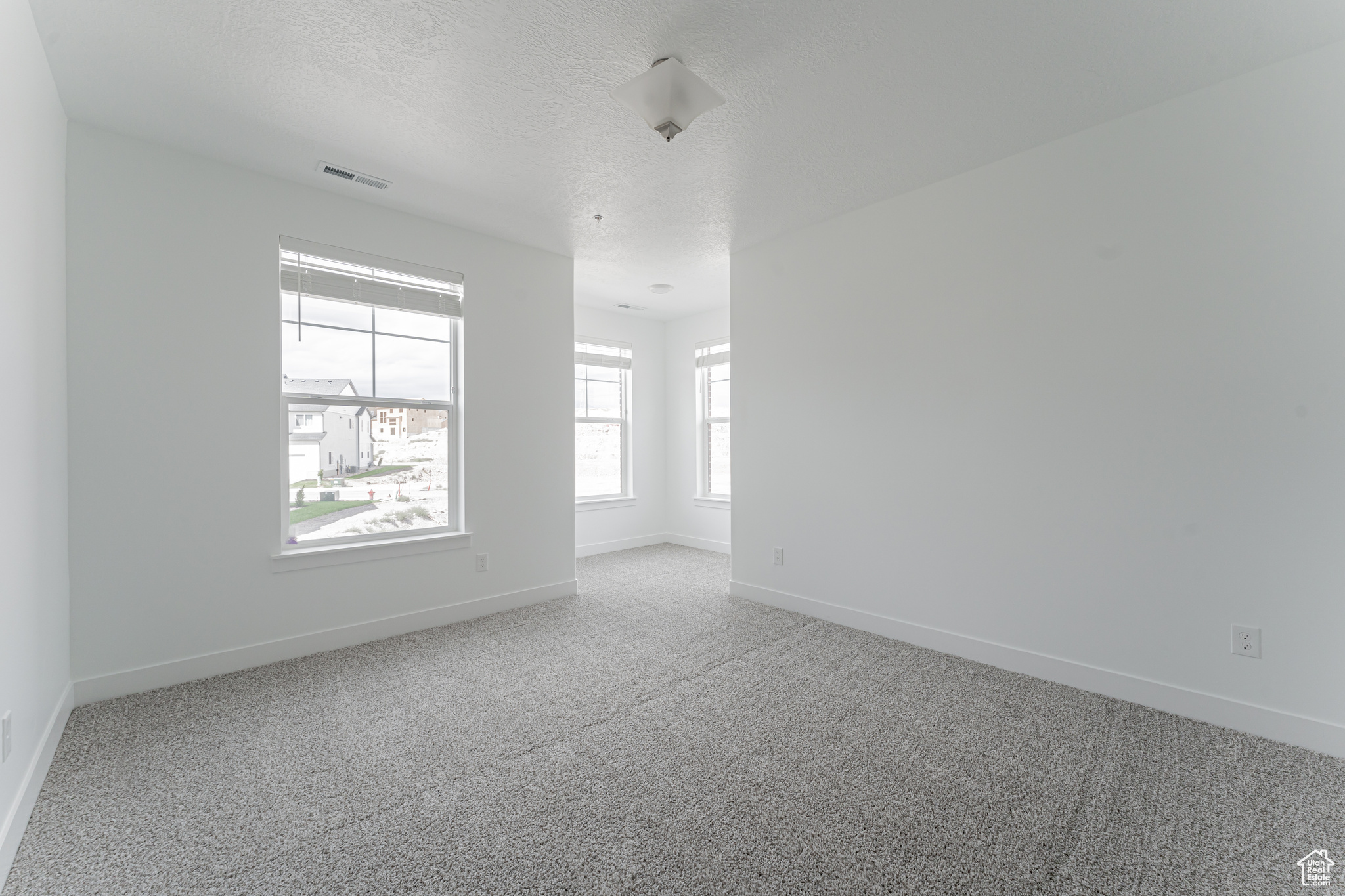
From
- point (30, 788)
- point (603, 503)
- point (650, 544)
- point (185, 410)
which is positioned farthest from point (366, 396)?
point (650, 544)

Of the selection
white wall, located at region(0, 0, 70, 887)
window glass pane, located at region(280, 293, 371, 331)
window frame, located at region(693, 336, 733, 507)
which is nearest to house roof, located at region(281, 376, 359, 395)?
window glass pane, located at region(280, 293, 371, 331)

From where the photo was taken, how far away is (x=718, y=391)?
5.99 meters

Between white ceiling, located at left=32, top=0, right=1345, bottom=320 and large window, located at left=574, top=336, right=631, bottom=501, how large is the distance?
8.74ft

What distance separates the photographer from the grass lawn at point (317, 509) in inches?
122

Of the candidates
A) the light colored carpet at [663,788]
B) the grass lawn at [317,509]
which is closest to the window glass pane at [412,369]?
the grass lawn at [317,509]

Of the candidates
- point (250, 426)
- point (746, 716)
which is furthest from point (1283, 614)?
point (250, 426)

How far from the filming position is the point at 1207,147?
7.34ft

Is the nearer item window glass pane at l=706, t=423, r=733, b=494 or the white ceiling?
the white ceiling

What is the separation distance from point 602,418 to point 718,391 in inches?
49.7

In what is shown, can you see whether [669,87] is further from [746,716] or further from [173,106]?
[746,716]

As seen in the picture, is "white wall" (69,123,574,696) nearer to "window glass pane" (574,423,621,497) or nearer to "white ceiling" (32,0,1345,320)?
"white ceiling" (32,0,1345,320)

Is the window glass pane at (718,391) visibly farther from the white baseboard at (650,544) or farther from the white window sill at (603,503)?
the white baseboard at (650,544)

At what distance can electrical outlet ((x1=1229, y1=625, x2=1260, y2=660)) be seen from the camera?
2170 millimetres

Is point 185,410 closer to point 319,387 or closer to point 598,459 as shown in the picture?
point 319,387
